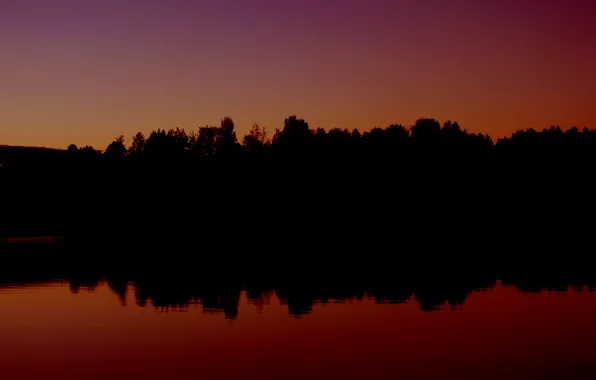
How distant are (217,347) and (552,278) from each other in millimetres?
32028

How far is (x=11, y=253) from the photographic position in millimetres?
76000

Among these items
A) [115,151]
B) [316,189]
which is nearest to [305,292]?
[316,189]

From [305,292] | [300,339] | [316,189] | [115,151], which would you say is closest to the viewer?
[300,339]

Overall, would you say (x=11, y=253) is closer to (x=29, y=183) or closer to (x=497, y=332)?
(x=497, y=332)

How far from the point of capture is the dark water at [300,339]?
24.2 meters

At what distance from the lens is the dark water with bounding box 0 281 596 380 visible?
79.5 ft

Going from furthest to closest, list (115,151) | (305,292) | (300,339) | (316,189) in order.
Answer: (115,151), (316,189), (305,292), (300,339)

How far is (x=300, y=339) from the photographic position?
29.5 m

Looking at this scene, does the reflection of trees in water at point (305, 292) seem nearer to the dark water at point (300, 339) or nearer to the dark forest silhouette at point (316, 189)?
the dark water at point (300, 339)

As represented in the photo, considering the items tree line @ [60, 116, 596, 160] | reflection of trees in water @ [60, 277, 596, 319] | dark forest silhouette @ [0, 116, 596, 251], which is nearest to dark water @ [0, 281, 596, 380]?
reflection of trees in water @ [60, 277, 596, 319]

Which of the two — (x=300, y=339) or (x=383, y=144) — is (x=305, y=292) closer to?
(x=300, y=339)

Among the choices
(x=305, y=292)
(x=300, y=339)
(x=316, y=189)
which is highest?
(x=316, y=189)

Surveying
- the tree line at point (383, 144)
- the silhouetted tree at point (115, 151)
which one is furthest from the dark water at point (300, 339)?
the silhouetted tree at point (115, 151)

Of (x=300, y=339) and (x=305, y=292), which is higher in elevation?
(x=305, y=292)
